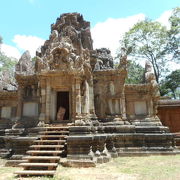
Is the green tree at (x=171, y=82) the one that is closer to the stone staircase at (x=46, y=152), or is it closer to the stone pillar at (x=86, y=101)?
the stone pillar at (x=86, y=101)

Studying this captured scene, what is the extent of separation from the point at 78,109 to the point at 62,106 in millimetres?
2993

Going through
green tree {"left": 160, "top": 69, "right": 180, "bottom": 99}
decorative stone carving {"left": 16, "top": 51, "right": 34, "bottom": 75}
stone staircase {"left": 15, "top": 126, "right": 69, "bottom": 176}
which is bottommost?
stone staircase {"left": 15, "top": 126, "right": 69, "bottom": 176}

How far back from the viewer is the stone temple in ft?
32.1

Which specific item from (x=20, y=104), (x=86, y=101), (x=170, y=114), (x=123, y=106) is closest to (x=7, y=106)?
(x=20, y=104)

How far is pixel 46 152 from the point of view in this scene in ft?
28.3

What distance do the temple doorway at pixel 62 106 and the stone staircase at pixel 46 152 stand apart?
6.88 feet

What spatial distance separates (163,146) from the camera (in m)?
11.5

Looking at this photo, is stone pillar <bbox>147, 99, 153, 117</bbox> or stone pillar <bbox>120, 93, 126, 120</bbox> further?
stone pillar <bbox>147, 99, 153, 117</bbox>

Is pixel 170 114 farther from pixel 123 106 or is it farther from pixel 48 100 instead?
pixel 48 100

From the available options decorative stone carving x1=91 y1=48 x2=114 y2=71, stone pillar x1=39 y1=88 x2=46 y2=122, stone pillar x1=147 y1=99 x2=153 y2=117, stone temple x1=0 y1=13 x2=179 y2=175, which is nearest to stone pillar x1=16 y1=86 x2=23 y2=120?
stone temple x1=0 y1=13 x2=179 y2=175

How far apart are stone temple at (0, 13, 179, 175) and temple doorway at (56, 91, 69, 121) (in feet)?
0.23

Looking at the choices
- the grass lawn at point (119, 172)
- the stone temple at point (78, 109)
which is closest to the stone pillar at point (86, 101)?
the stone temple at point (78, 109)

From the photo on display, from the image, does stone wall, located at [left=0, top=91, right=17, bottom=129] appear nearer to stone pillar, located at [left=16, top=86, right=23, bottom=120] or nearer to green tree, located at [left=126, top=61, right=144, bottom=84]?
stone pillar, located at [left=16, top=86, right=23, bottom=120]

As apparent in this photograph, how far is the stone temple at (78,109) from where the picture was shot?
9.77 m
